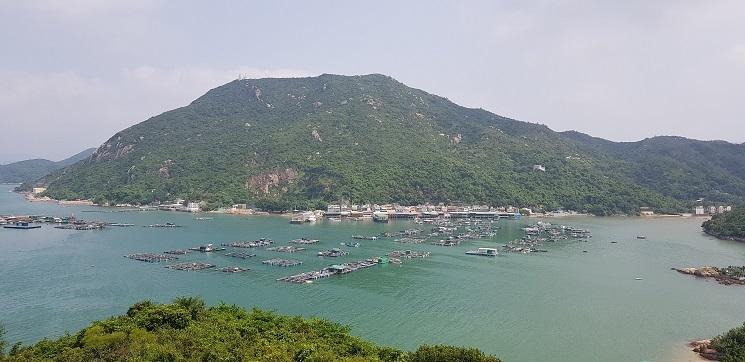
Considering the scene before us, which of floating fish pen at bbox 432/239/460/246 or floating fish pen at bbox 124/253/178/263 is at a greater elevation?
floating fish pen at bbox 432/239/460/246

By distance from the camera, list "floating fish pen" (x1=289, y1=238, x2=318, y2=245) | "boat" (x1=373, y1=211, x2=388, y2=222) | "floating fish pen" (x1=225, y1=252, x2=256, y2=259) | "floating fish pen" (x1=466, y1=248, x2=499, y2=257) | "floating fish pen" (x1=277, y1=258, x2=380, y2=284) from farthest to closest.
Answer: "boat" (x1=373, y1=211, x2=388, y2=222) < "floating fish pen" (x1=289, y1=238, x2=318, y2=245) < "floating fish pen" (x1=466, y1=248, x2=499, y2=257) < "floating fish pen" (x1=225, y1=252, x2=256, y2=259) < "floating fish pen" (x1=277, y1=258, x2=380, y2=284)

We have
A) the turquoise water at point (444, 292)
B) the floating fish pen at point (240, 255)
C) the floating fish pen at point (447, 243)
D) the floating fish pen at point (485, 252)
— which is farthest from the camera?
the floating fish pen at point (447, 243)

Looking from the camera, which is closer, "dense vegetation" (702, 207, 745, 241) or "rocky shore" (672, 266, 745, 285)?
"rocky shore" (672, 266, 745, 285)

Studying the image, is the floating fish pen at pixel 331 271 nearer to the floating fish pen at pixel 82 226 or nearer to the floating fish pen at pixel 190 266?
the floating fish pen at pixel 190 266

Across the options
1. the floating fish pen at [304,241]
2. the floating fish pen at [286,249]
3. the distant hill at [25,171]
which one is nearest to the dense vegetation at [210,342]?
the floating fish pen at [286,249]

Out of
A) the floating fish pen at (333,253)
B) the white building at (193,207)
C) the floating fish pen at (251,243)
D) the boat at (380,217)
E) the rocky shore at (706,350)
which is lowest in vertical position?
the rocky shore at (706,350)

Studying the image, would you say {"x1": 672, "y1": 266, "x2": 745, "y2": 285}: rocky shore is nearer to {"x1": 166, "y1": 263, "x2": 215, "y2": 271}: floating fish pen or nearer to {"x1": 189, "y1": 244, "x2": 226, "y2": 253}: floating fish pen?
{"x1": 166, "y1": 263, "x2": 215, "y2": 271}: floating fish pen

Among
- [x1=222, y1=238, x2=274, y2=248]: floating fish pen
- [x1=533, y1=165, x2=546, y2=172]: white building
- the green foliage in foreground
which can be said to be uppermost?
[x1=533, y1=165, x2=546, y2=172]: white building

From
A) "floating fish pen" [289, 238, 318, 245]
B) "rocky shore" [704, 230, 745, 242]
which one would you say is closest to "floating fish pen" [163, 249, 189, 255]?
"floating fish pen" [289, 238, 318, 245]
